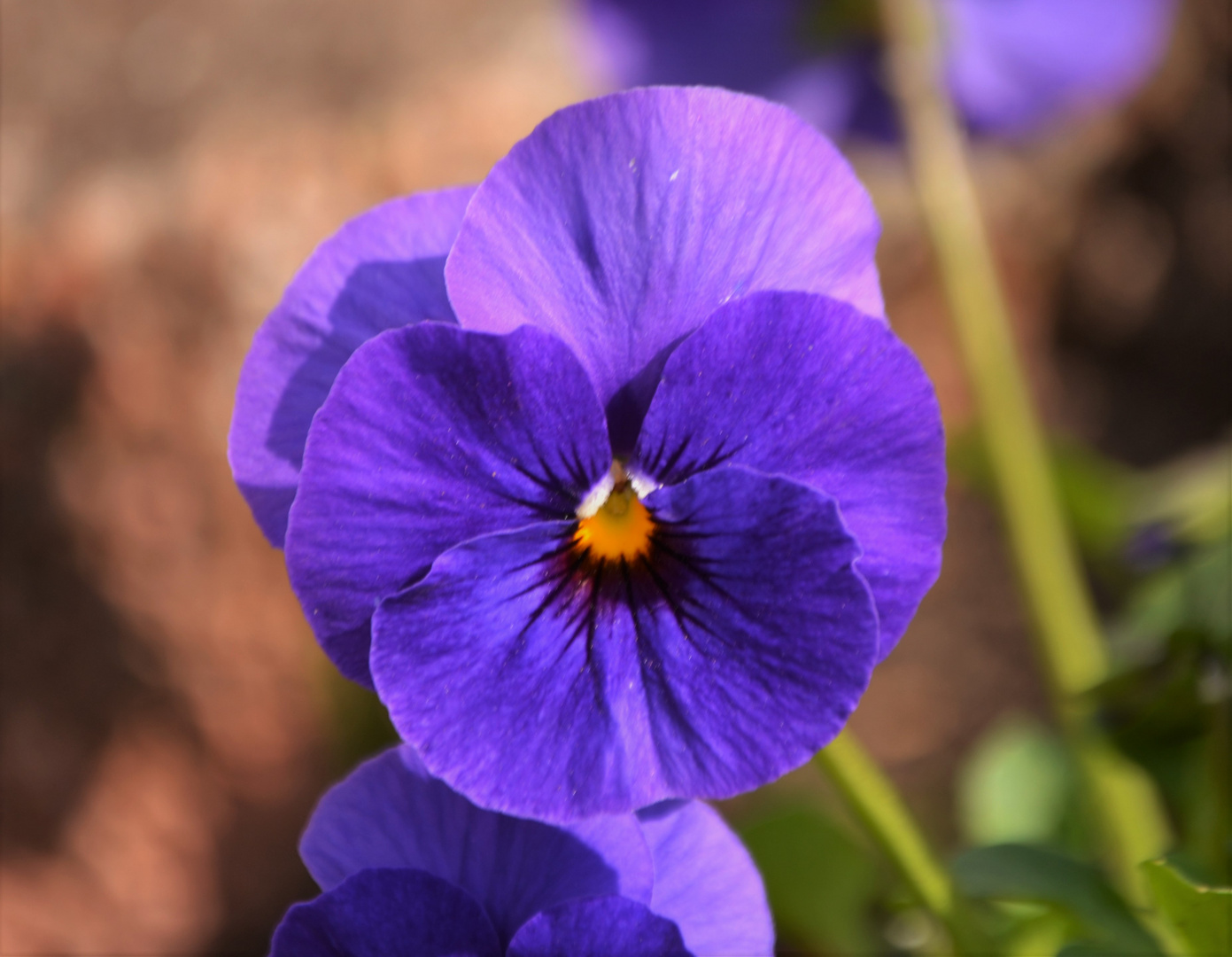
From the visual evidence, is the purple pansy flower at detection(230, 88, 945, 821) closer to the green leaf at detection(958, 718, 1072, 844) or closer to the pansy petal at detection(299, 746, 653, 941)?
the pansy petal at detection(299, 746, 653, 941)

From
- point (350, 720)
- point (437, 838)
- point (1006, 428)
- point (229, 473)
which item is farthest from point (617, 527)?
point (350, 720)

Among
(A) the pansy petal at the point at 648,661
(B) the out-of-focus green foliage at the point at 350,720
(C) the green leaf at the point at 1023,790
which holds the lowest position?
(C) the green leaf at the point at 1023,790


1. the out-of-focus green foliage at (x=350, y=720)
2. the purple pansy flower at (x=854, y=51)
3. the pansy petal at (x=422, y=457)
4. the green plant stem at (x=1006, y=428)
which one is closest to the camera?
the pansy petal at (x=422, y=457)

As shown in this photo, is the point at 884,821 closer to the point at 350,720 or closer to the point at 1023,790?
the point at 1023,790

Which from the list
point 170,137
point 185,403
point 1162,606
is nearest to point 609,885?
point 1162,606

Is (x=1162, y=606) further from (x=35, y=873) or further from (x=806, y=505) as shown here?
(x=35, y=873)

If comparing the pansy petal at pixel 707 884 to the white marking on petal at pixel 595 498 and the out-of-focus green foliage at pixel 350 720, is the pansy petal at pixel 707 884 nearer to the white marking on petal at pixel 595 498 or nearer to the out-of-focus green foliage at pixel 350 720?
the white marking on petal at pixel 595 498

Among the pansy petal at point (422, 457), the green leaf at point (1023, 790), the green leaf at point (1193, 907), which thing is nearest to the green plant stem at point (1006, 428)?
the green leaf at point (1023, 790)
